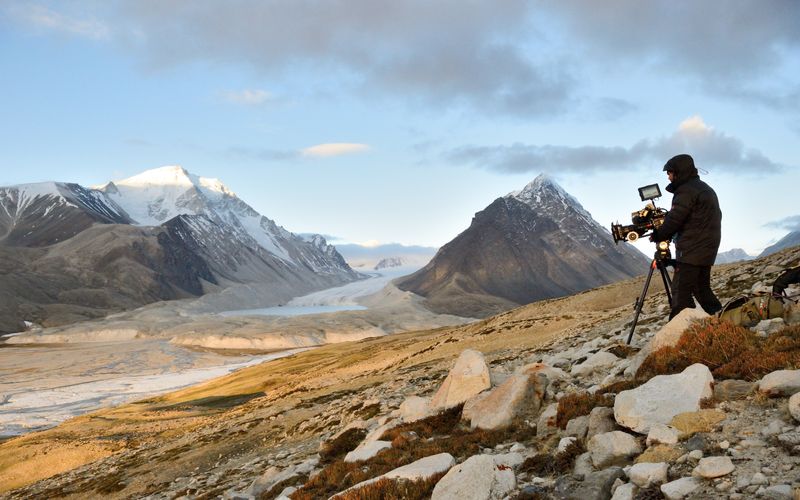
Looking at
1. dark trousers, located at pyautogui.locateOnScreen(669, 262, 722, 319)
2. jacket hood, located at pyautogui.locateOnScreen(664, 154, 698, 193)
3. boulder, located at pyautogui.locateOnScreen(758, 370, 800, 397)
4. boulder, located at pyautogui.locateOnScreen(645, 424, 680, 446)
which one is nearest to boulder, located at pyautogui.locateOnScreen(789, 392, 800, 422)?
boulder, located at pyautogui.locateOnScreen(758, 370, 800, 397)

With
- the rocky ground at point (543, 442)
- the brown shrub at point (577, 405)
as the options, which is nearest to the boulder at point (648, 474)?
the rocky ground at point (543, 442)

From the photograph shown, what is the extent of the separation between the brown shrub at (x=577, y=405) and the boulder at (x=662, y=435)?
2.39 metres

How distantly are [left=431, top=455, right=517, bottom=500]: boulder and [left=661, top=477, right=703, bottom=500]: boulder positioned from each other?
2.54 metres

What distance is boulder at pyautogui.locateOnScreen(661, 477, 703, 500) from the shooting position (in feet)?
22.8

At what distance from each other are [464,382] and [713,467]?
10158 millimetres

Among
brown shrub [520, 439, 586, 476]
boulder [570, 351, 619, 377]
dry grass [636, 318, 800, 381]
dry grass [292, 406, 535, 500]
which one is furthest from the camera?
boulder [570, 351, 619, 377]

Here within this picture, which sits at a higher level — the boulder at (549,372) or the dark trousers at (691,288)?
the dark trousers at (691,288)

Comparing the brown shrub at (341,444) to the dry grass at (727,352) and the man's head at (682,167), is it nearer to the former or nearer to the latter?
the dry grass at (727,352)

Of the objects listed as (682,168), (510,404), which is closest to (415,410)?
(510,404)

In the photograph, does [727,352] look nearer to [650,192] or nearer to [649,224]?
[649,224]

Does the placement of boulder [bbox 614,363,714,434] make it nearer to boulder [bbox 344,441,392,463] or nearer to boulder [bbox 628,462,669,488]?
boulder [bbox 628,462,669,488]

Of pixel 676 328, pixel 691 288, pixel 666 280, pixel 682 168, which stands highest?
pixel 682 168

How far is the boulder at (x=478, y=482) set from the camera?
8812mm

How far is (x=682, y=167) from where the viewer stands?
13.4m
